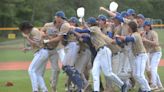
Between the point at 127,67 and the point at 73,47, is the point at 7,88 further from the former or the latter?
the point at 127,67

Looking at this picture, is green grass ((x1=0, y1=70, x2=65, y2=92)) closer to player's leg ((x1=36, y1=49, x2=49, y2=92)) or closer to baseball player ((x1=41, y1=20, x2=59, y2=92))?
baseball player ((x1=41, y1=20, x2=59, y2=92))

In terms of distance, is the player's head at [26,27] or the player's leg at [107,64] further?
the player's head at [26,27]

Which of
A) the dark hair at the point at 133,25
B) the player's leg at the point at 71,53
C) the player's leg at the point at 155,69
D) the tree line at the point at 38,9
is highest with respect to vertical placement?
the tree line at the point at 38,9

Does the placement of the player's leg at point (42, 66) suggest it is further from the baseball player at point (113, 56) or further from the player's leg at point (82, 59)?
the baseball player at point (113, 56)

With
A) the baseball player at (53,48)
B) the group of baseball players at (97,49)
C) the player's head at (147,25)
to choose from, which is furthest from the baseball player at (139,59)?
the baseball player at (53,48)

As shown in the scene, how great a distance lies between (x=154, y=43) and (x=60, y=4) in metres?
47.2

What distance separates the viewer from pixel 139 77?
12.4m

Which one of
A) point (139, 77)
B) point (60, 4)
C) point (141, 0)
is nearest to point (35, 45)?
point (139, 77)

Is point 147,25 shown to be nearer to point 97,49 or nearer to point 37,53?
point 97,49

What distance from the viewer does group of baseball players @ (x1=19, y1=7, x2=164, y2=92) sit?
1235 centimetres

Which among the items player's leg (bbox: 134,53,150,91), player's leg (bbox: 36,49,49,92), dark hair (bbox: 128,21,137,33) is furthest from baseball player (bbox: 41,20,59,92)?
player's leg (bbox: 134,53,150,91)

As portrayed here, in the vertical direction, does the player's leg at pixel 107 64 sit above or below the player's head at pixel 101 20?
below

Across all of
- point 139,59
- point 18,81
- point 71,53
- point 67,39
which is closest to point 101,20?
point 67,39

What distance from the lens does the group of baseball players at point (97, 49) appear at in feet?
40.5
